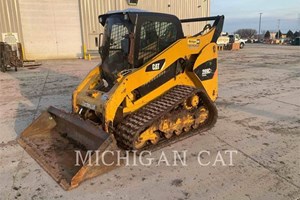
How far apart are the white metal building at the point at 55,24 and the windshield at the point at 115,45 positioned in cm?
1518

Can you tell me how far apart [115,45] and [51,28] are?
52.0ft

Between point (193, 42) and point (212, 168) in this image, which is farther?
point (193, 42)

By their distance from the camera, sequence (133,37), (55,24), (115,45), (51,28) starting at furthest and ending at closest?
(55,24) → (51,28) → (115,45) → (133,37)

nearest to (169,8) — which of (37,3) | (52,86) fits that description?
(37,3)

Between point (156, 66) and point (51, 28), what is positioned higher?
point (51, 28)

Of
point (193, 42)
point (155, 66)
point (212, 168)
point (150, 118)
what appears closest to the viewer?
point (212, 168)

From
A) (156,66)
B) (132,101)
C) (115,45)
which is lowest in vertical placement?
(132,101)

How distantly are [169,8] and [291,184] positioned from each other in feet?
72.1

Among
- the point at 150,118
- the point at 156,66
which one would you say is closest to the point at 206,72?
the point at 156,66

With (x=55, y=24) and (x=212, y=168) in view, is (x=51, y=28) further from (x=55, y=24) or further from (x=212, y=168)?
(x=212, y=168)

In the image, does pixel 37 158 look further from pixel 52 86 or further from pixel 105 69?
pixel 52 86

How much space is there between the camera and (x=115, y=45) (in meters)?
→ 4.58

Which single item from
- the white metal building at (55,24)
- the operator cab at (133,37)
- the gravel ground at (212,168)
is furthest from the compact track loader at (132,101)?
the white metal building at (55,24)

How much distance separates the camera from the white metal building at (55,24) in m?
17.1
